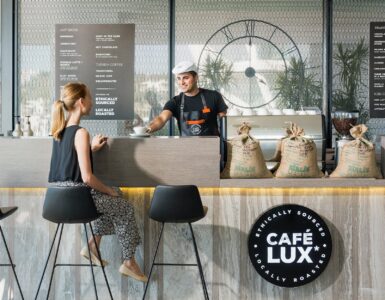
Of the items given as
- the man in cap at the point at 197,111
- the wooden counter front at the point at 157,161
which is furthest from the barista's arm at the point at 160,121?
the wooden counter front at the point at 157,161

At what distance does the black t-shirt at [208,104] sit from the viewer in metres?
5.14

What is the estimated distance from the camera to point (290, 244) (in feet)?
12.6

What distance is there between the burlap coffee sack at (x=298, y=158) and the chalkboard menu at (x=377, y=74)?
6.68 ft

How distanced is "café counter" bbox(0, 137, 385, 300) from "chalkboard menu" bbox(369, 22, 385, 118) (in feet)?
6.47

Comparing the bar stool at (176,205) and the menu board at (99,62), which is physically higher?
the menu board at (99,62)

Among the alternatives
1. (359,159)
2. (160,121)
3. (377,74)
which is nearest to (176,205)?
(359,159)

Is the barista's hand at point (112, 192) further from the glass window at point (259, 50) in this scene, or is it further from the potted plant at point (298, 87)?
the potted plant at point (298, 87)

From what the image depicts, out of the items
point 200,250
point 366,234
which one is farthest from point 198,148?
point 366,234

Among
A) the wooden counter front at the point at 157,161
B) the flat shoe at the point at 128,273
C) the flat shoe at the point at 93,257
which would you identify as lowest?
the flat shoe at the point at 128,273

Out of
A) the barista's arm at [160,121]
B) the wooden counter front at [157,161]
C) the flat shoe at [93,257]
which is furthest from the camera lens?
the barista's arm at [160,121]

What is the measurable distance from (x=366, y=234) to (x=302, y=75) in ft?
6.89

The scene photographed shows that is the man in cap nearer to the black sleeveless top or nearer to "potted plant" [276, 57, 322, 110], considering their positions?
"potted plant" [276, 57, 322, 110]

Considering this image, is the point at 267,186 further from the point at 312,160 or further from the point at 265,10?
the point at 265,10

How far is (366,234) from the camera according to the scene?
12.7 ft
